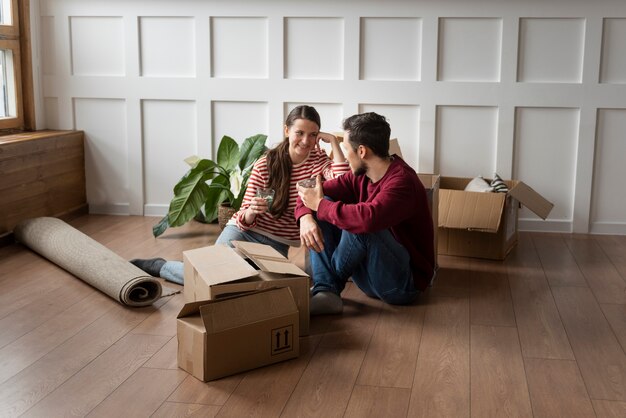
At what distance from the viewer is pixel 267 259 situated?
3037 mm

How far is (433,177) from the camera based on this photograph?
Answer: 14.0ft

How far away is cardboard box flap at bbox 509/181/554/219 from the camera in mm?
4176

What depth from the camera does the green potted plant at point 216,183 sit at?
447cm

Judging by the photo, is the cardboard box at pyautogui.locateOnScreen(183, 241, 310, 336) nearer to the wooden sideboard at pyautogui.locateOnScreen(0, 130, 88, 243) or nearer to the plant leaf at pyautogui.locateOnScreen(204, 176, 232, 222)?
the plant leaf at pyautogui.locateOnScreen(204, 176, 232, 222)

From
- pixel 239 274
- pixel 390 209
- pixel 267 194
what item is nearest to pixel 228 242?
pixel 267 194

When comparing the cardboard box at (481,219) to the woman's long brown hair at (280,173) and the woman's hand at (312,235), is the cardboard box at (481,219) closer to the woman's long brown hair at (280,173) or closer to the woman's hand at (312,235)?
the woman's long brown hair at (280,173)

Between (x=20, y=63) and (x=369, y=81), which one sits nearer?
(x=369, y=81)

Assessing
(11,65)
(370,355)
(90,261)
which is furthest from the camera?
(11,65)

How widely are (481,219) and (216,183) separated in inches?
60.5

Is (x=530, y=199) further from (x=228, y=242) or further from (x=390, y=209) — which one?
(x=228, y=242)

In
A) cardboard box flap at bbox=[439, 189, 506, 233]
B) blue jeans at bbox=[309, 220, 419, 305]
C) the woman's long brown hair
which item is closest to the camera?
blue jeans at bbox=[309, 220, 419, 305]

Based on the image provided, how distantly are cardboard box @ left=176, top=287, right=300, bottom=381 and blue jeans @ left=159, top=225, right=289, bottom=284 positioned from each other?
756 millimetres

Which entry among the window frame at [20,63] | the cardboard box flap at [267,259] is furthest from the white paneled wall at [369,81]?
the cardboard box flap at [267,259]

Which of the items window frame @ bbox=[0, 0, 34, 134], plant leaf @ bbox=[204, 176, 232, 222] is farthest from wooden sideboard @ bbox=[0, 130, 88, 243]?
plant leaf @ bbox=[204, 176, 232, 222]
